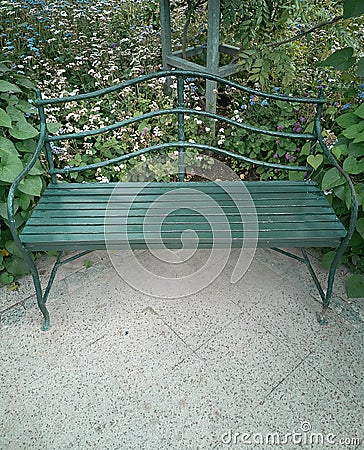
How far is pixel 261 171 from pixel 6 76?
1.72 meters

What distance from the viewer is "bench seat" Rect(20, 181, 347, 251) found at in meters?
1.94

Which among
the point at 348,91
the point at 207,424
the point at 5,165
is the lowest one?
the point at 207,424

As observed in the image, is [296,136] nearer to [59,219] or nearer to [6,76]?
[59,219]

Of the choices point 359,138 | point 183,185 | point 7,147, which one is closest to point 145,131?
point 183,185

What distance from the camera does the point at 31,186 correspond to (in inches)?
87.9

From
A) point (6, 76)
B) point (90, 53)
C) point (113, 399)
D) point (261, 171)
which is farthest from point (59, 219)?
point (90, 53)

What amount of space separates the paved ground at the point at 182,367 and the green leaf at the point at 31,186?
1.72 feet

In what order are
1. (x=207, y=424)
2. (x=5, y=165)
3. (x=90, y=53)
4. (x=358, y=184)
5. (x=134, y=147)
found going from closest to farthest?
(x=207, y=424) → (x=5, y=165) → (x=358, y=184) → (x=134, y=147) → (x=90, y=53)

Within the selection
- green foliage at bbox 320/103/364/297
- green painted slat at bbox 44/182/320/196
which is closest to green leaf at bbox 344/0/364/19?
green foliage at bbox 320/103/364/297

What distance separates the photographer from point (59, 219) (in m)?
2.03
